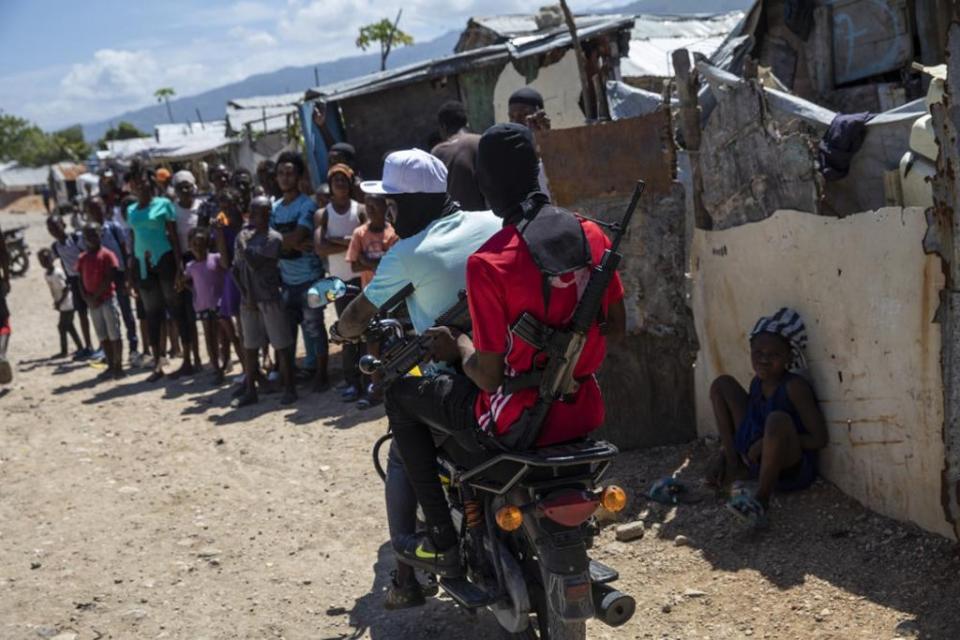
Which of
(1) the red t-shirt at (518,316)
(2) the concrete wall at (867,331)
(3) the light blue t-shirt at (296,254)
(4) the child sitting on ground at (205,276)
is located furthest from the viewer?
(4) the child sitting on ground at (205,276)

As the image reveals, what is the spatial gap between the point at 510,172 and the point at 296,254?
5765mm

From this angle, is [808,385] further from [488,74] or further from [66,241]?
[66,241]

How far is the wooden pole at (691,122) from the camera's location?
5.91 metres

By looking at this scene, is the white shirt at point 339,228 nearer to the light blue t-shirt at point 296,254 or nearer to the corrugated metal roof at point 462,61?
the light blue t-shirt at point 296,254

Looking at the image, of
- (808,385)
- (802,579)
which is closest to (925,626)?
(802,579)

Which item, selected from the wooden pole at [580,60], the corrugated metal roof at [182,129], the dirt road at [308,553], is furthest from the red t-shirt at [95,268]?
the corrugated metal roof at [182,129]

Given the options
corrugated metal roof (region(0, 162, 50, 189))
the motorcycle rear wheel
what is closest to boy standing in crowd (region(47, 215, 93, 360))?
the motorcycle rear wheel

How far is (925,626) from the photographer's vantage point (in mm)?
3971

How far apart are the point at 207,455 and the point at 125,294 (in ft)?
16.1

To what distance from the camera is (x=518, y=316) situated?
3408 mm

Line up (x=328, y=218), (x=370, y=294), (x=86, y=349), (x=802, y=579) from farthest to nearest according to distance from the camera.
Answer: (x=86, y=349)
(x=328, y=218)
(x=802, y=579)
(x=370, y=294)

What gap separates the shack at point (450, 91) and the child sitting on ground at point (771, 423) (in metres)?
7.01

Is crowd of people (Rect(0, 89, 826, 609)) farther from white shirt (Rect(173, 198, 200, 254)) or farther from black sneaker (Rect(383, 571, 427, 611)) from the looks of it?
white shirt (Rect(173, 198, 200, 254))

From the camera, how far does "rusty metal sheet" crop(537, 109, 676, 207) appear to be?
581cm
